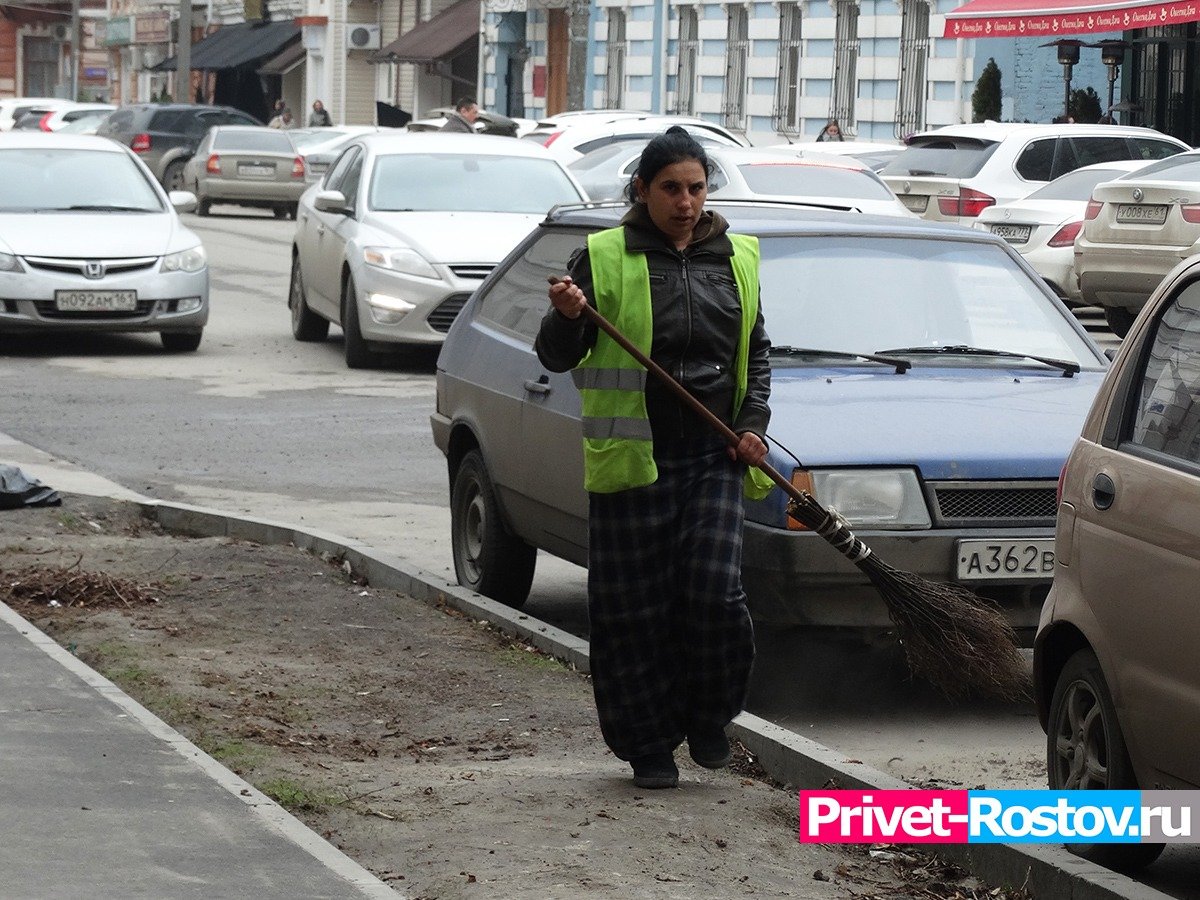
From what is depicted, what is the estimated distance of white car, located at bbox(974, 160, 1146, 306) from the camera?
64.2 ft

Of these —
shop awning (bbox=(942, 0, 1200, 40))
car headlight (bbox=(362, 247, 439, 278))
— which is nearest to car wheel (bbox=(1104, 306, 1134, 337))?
A: car headlight (bbox=(362, 247, 439, 278))

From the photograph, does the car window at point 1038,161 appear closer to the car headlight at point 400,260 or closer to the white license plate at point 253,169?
the car headlight at point 400,260

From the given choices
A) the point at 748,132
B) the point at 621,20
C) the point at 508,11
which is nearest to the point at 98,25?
the point at 508,11

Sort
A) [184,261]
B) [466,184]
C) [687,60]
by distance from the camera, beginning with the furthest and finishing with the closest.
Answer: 1. [687,60]
2. [466,184]
3. [184,261]

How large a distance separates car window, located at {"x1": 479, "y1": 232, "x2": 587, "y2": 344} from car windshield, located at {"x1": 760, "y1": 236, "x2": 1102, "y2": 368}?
2.75 feet

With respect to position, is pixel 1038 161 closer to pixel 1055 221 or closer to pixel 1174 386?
pixel 1055 221

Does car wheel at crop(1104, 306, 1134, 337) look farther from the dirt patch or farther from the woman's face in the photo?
the woman's face

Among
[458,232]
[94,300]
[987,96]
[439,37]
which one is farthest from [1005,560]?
[439,37]

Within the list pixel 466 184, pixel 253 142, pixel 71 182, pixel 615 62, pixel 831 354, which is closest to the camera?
pixel 831 354

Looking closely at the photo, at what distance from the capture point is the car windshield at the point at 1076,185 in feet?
67.2

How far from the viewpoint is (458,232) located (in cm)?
1634

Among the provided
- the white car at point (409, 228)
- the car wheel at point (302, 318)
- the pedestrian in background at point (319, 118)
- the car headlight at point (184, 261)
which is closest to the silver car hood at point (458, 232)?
the white car at point (409, 228)

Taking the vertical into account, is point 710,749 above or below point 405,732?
above

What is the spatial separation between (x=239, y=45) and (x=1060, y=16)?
4247 centimetres
